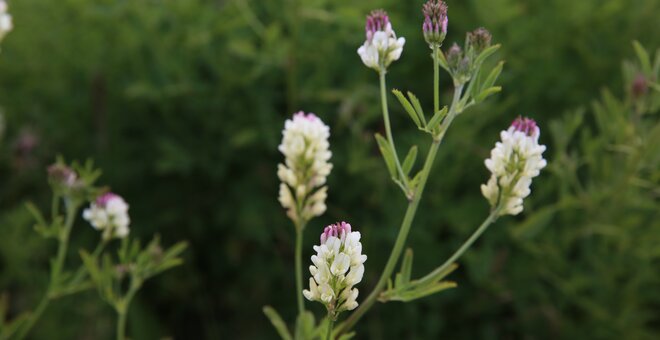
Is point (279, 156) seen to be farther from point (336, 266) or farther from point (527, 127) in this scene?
point (336, 266)

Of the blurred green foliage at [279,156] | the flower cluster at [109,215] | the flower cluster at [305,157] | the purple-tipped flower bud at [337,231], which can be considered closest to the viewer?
the purple-tipped flower bud at [337,231]

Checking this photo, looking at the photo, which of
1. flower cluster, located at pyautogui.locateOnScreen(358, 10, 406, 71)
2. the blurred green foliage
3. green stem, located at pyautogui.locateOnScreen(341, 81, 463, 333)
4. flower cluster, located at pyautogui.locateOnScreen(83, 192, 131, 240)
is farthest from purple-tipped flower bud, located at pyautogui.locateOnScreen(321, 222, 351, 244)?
the blurred green foliage

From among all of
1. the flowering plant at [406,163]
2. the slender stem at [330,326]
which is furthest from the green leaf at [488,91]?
the slender stem at [330,326]

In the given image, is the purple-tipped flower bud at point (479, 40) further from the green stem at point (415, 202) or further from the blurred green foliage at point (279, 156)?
the blurred green foliage at point (279, 156)

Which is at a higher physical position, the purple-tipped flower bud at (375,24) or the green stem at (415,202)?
the purple-tipped flower bud at (375,24)

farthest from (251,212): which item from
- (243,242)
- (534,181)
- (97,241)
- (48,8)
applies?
(48,8)

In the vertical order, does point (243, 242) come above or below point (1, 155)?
below

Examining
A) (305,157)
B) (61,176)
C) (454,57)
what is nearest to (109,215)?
(61,176)

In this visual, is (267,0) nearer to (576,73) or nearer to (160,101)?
(160,101)
